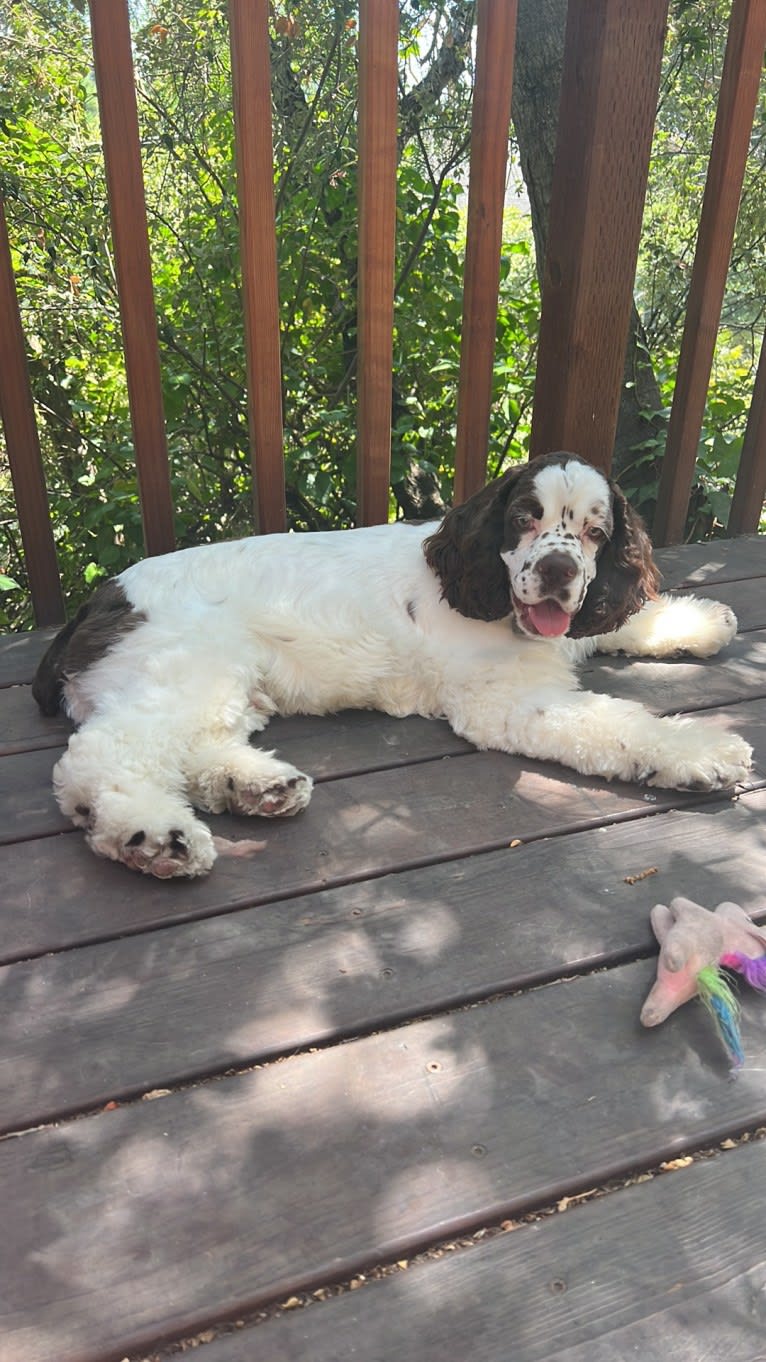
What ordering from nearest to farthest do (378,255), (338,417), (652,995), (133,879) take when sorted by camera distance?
(652,995) < (133,879) < (378,255) < (338,417)

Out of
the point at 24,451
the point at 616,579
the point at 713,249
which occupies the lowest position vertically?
the point at 616,579

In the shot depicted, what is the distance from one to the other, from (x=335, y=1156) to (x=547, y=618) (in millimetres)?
1749

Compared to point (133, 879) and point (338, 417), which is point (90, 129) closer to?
point (338, 417)

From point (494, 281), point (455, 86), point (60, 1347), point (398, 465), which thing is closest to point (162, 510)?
point (494, 281)

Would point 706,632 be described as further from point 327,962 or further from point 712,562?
point 327,962

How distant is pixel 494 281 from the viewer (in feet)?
11.5

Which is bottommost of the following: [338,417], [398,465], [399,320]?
[398,465]

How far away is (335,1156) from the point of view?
1648mm

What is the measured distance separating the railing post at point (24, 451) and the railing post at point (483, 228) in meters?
1.51

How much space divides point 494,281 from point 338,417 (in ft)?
4.99

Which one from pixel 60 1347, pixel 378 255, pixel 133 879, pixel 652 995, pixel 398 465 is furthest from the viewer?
pixel 398 465

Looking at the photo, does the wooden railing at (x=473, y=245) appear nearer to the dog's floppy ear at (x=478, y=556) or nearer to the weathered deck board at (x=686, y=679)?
the dog's floppy ear at (x=478, y=556)

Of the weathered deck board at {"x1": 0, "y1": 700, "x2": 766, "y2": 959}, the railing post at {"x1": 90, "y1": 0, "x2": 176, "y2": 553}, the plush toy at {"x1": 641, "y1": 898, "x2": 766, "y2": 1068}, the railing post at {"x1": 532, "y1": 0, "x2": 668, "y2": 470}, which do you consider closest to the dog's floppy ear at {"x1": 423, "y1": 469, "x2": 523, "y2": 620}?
the weathered deck board at {"x1": 0, "y1": 700, "x2": 766, "y2": 959}

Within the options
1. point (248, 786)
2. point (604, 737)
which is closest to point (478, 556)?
point (604, 737)
